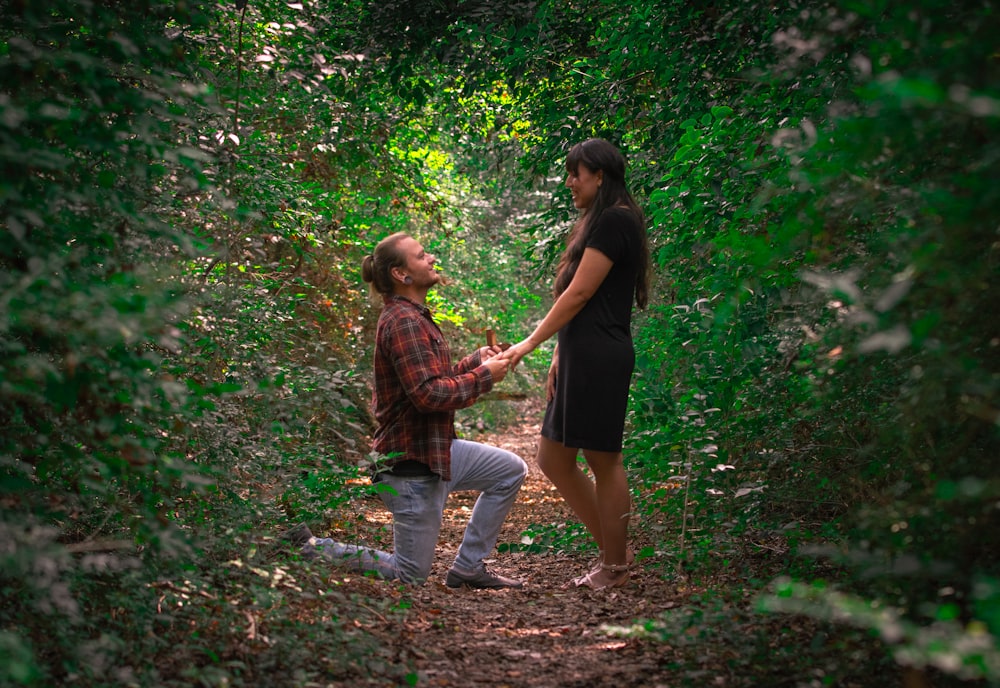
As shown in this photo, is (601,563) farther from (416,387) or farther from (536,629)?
(416,387)

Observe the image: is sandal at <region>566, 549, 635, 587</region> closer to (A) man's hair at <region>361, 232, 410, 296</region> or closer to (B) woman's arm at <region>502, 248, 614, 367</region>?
(B) woman's arm at <region>502, 248, 614, 367</region>

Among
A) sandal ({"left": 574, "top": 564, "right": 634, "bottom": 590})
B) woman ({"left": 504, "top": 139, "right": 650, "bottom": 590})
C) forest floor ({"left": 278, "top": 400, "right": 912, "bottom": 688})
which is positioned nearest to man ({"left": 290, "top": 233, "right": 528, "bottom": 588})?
forest floor ({"left": 278, "top": 400, "right": 912, "bottom": 688})

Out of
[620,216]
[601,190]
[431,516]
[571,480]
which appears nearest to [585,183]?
[601,190]

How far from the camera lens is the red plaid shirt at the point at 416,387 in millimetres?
4398

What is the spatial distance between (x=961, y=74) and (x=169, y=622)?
2879 millimetres

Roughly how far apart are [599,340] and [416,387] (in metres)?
0.96

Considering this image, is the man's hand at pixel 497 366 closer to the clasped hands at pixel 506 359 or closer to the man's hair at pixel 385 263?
the clasped hands at pixel 506 359

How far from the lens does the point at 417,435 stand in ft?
14.8

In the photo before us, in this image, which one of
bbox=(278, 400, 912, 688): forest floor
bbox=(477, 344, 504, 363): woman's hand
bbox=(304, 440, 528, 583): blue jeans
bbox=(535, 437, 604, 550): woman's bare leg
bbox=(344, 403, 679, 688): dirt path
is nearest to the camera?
bbox=(278, 400, 912, 688): forest floor

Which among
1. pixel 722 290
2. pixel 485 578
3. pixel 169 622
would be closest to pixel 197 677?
pixel 169 622

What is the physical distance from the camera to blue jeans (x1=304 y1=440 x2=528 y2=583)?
4441 millimetres

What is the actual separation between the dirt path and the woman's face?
2014mm

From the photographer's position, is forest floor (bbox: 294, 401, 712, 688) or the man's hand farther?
the man's hand

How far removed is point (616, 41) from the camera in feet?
19.9
